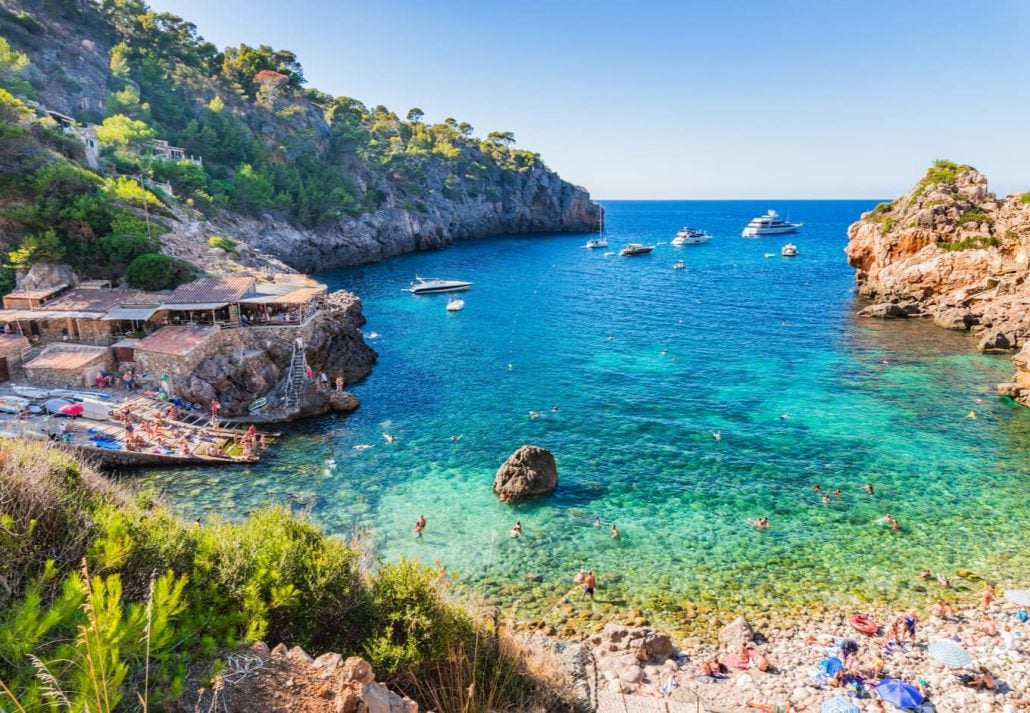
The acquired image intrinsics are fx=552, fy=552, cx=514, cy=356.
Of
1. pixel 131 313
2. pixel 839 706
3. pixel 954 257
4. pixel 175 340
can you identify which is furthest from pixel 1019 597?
pixel 954 257

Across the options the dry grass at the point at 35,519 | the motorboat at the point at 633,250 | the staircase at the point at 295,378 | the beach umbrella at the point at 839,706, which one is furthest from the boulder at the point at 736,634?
the motorboat at the point at 633,250

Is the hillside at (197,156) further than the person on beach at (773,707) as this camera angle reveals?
Yes

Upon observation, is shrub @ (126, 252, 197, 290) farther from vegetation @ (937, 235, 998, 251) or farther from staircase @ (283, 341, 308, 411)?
vegetation @ (937, 235, 998, 251)

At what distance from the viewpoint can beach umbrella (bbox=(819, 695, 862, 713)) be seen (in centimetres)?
1641

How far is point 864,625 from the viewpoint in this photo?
65.4 ft

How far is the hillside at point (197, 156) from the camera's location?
45.9 metres

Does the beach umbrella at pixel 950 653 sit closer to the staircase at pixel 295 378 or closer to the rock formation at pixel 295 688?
the rock formation at pixel 295 688

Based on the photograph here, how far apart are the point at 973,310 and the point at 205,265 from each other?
2876 inches

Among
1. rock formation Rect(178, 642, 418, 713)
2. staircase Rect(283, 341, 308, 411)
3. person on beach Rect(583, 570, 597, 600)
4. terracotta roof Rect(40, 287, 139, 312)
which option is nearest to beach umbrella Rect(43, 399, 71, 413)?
terracotta roof Rect(40, 287, 139, 312)

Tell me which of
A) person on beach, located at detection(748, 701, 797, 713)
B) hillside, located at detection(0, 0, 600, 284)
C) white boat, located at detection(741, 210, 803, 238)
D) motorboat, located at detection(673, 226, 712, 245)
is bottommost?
person on beach, located at detection(748, 701, 797, 713)

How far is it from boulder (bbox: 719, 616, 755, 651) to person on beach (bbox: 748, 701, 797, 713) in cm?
227

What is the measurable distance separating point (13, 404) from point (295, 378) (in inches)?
595

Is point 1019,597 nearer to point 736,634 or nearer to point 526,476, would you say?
point 736,634

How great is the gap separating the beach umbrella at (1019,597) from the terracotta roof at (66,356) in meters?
48.7
